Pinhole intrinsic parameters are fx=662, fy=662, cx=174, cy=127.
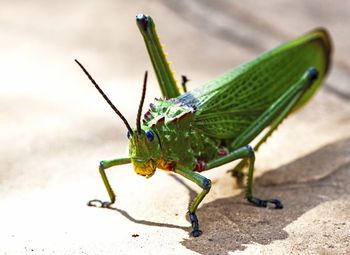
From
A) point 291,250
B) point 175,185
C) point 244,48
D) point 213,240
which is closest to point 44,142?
point 175,185

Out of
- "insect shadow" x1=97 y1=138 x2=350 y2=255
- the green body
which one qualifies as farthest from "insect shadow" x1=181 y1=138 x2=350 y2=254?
the green body

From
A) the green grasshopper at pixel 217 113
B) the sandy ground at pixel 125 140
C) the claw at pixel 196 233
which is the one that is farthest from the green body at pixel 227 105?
the claw at pixel 196 233

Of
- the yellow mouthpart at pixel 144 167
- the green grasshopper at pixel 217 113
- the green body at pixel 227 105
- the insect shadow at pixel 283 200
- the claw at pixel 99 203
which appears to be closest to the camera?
the insect shadow at pixel 283 200

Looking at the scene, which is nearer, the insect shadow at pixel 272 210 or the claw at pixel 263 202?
the insect shadow at pixel 272 210

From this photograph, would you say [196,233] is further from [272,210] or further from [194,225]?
[272,210]

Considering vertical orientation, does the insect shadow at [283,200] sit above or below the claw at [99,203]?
below

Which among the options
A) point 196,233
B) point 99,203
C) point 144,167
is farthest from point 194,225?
point 99,203

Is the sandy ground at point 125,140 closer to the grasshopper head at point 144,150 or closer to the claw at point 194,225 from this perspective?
the claw at point 194,225

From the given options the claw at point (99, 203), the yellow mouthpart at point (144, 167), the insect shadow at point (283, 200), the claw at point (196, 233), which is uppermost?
the yellow mouthpart at point (144, 167)

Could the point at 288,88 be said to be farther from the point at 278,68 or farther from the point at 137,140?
the point at 137,140
